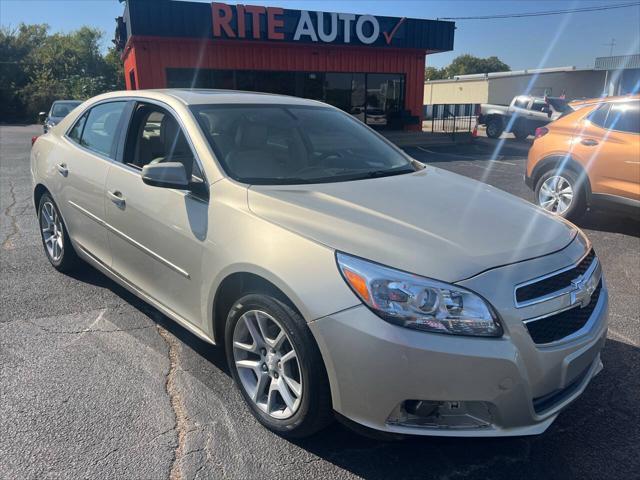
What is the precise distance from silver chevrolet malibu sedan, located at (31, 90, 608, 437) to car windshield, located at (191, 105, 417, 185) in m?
0.02

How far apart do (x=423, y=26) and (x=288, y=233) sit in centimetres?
2001

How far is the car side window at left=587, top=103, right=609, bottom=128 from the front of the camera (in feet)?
21.3

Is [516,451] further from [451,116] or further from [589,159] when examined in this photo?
[451,116]

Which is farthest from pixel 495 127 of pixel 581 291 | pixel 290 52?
pixel 581 291

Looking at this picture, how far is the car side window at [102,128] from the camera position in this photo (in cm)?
390

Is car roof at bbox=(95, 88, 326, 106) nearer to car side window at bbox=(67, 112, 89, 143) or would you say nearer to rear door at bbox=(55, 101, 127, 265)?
rear door at bbox=(55, 101, 127, 265)

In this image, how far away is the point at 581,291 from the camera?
2.45 m

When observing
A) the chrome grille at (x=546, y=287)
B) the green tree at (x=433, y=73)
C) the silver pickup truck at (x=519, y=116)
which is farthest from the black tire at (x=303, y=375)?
the green tree at (x=433, y=73)

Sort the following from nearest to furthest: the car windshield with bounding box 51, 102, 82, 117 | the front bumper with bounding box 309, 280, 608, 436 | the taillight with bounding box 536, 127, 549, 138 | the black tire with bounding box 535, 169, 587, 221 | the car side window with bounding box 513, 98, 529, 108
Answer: the front bumper with bounding box 309, 280, 608, 436
the black tire with bounding box 535, 169, 587, 221
the taillight with bounding box 536, 127, 549, 138
the car windshield with bounding box 51, 102, 82, 117
the car side window with bounding box 513, 98, 529, 108

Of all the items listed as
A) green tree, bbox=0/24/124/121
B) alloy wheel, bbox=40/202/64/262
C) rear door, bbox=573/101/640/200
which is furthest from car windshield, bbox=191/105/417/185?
green tree, bbox=0/24/124/121

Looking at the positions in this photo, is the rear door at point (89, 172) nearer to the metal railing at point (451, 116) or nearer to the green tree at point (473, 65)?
the metal railing at point (451, 116)

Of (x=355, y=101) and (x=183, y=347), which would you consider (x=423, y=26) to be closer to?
(x=355, y=101)

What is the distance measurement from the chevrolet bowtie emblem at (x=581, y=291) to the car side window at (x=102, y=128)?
10.2 feet

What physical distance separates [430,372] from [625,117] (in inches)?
222
